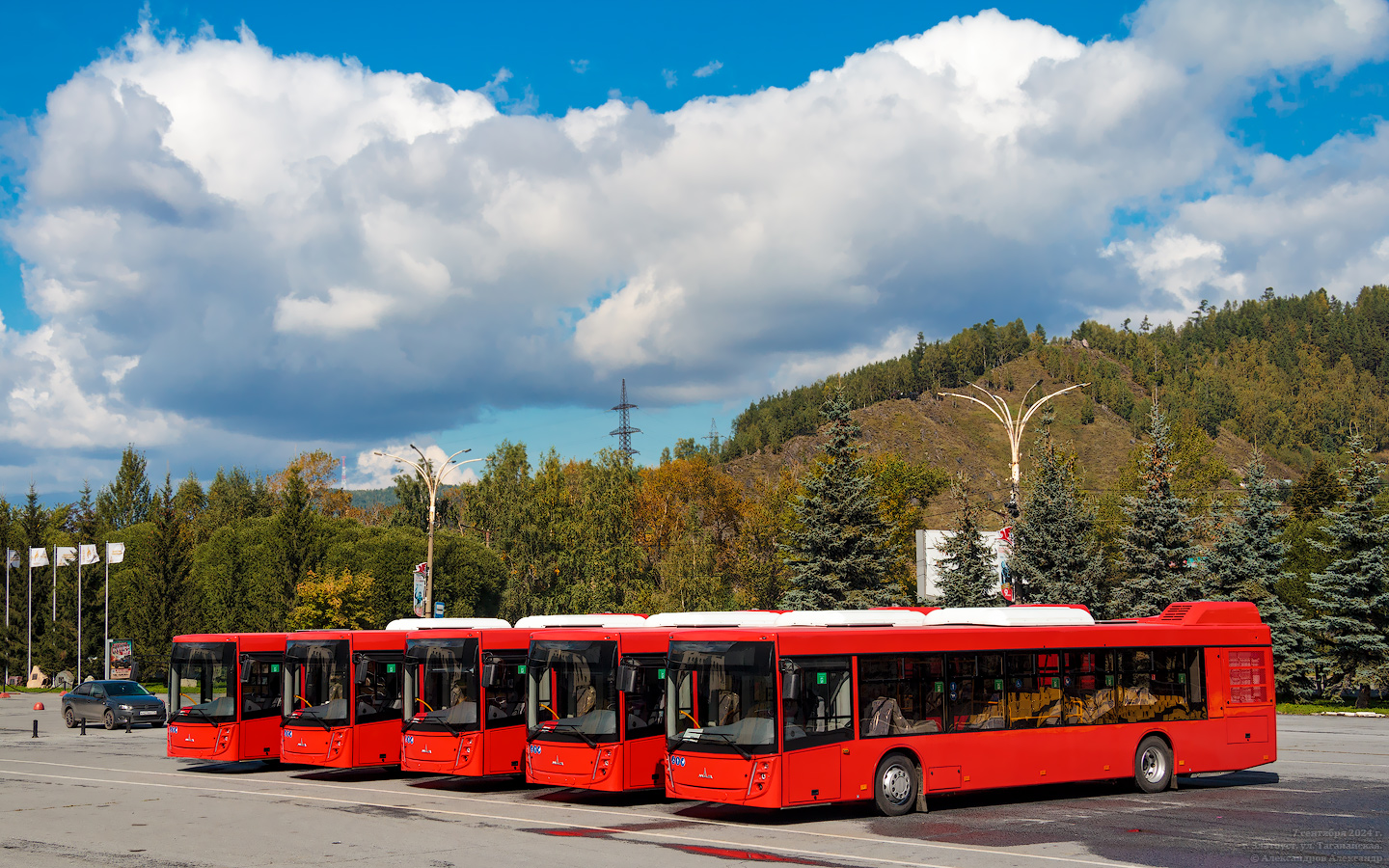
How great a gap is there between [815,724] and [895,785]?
1702 millimetres

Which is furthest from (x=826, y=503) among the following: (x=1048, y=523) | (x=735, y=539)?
(x=735, y=539)

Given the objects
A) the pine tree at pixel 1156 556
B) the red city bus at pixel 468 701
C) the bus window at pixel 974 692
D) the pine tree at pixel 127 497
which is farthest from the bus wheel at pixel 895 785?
the pine tree at pixel 127 497

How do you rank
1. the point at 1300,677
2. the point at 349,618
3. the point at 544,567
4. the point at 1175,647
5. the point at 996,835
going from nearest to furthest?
the point at 996,835
the point at 1175,647
the point at 1300,677
the point at 349,618
the point at 544,567

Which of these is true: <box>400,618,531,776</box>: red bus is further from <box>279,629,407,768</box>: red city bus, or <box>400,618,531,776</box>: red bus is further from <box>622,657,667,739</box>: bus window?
<box>622,657,667,739</box>: bus window

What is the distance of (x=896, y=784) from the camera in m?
15.5

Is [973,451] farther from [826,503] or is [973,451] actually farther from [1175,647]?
[1175,647]

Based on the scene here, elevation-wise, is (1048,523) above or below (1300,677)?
above

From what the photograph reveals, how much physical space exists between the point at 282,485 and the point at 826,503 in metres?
73.1

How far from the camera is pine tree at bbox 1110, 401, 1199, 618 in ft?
136

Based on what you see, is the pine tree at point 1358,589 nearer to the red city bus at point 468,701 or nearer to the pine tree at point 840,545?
the pine tree at point 840,545

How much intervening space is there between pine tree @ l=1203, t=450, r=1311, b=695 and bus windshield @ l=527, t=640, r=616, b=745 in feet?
106

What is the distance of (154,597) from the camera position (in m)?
64.6

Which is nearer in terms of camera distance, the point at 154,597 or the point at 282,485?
the point at 154,597

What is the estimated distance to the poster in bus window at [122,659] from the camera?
4956 centimetres
